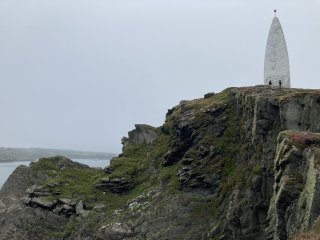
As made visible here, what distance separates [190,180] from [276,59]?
2098 cm

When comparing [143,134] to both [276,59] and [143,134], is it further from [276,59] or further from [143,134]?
[276,59]

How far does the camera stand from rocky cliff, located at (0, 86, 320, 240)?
40656mm

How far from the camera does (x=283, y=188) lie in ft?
93.1

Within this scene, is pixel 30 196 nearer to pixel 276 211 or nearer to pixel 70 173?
pixel 70 173

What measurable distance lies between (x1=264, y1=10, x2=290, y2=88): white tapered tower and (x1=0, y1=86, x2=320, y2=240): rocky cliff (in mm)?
6732

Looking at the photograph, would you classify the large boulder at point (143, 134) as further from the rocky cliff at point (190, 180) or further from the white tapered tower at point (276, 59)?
the white tapered tower at point (276, 59)

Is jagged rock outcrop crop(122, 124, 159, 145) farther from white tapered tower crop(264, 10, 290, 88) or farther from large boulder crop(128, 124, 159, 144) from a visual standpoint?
white tapered tower crop(264, 10, 290, 88)

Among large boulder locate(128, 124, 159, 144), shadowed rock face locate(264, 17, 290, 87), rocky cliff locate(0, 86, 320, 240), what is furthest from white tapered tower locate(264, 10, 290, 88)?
large boulder locate(128, 124, 159, 144)

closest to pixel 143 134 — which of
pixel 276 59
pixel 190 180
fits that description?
pixel 190 180

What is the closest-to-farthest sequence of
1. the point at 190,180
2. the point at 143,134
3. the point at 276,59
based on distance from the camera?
the point at 190,180
the point at 276,59
the point at 143,134

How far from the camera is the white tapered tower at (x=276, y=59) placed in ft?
205

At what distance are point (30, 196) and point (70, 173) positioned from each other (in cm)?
663

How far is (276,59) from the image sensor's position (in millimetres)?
63438

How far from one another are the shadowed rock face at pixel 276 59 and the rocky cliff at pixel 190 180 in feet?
22.1
